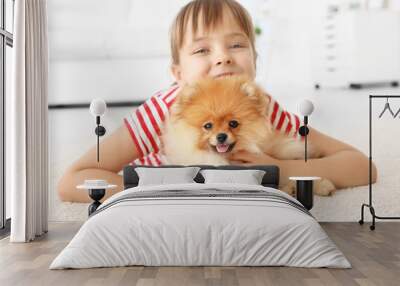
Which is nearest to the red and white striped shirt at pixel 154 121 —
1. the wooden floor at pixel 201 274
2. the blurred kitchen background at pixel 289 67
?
the blurred kitchen background at pixel 289 67

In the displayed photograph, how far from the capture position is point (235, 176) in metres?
6.30

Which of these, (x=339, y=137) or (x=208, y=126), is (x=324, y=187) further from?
(x=208, y=126)

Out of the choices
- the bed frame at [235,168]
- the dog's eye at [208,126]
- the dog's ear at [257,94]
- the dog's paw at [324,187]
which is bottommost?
the dog's paw at [324,187]

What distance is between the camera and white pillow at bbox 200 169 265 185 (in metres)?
6.26

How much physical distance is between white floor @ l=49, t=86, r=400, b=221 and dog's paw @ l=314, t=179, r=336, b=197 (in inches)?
3.1

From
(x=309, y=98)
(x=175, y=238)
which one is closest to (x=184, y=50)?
Result: (x=309, y=98)

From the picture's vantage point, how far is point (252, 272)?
4188 mm

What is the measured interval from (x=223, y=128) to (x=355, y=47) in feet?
6.17

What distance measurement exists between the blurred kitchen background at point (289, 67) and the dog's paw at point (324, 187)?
10cm

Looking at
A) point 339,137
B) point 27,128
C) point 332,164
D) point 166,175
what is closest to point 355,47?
point 339,137

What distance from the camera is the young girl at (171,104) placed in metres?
6.86

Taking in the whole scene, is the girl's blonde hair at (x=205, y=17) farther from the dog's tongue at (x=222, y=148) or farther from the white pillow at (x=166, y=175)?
the white pillow at (x=166, y=175)

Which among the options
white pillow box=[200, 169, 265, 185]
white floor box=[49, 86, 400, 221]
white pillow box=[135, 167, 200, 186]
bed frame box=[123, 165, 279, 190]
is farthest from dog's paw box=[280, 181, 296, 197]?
white pillow box=[135, 167, 200, 186]

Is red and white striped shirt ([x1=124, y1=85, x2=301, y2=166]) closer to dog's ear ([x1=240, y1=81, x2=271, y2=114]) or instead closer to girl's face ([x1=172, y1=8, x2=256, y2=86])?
dog's ear ([x1=240, y1=81, x2=271, y2=114])
